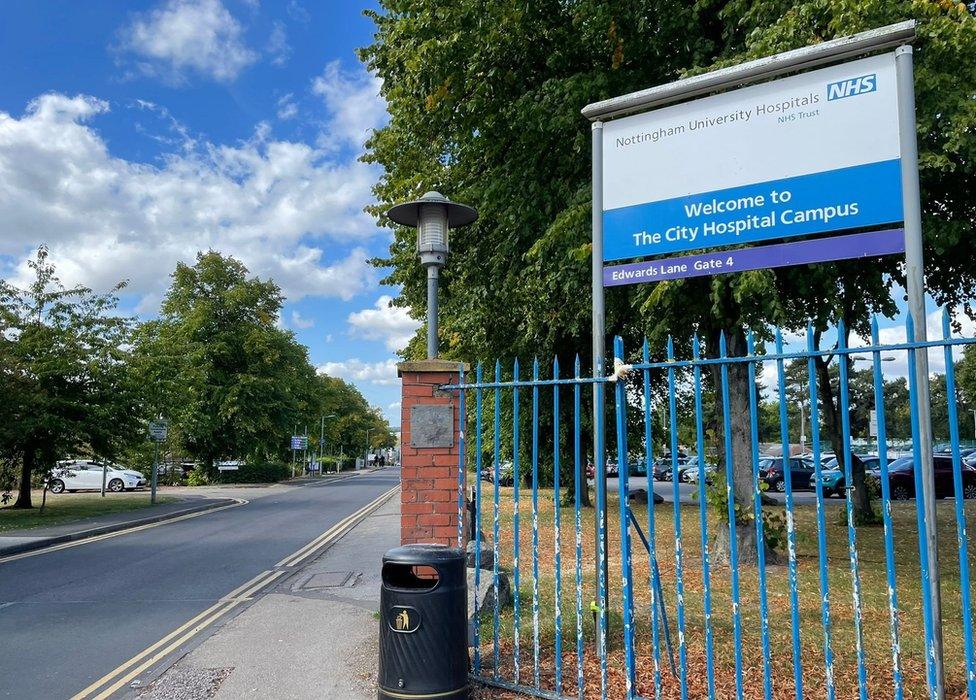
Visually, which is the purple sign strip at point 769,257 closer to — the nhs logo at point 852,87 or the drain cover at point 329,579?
the nhs logo at point 852,87

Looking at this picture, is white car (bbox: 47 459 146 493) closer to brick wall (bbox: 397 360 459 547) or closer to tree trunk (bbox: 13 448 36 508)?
tree trunk (bbox: 13 448 36 508)

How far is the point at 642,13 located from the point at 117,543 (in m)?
13.4

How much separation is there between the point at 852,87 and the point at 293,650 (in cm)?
606

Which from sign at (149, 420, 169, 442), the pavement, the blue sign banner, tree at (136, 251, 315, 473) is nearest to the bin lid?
the pavement

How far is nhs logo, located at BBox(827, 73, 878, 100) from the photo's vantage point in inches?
162

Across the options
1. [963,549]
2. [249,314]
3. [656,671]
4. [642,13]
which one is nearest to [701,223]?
[963,549]

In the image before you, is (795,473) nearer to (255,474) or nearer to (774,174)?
(774,174)

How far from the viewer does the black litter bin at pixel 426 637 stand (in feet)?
14.5

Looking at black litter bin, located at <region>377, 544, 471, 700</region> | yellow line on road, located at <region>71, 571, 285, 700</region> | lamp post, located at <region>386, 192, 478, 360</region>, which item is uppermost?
lamp post, located at <region>386, 192, 478, 360</region>

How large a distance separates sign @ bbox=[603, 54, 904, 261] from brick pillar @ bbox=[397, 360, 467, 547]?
1.68 m

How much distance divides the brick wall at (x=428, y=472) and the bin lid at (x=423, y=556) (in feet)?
2.87

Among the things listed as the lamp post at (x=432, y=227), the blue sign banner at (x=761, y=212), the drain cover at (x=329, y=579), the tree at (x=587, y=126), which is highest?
the tree at (x=587, y=126)

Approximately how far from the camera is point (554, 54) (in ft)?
32.9

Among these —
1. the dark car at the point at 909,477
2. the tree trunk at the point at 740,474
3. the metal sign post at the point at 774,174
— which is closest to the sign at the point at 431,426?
the metal sign post at the point at 774,174
